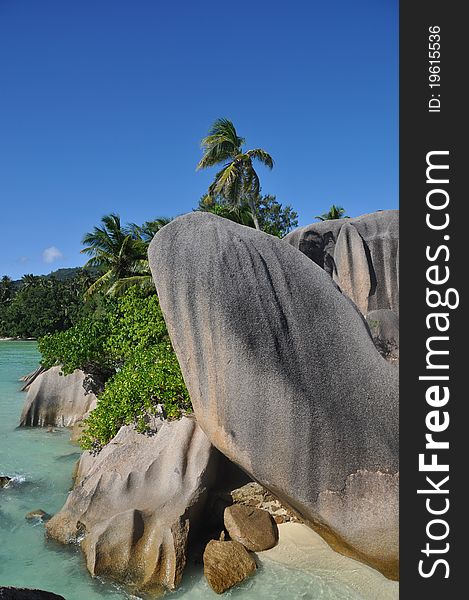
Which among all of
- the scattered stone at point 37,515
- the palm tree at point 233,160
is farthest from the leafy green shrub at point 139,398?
the palm tree at point 233,160

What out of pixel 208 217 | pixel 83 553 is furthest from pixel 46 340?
pixel 208 217

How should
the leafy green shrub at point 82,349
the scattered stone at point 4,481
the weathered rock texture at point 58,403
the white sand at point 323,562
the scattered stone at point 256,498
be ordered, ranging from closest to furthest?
the white sand at point 323,562, the scattered stone at point 256,498, the scattered stone at point 4,481, the leafy green shrub at point 82,349, the weathered rock texture at point 58,403

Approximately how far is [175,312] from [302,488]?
65.5 inches

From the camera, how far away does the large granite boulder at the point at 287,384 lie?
11.5 feet

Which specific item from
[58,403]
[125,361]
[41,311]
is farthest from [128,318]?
[41,311]

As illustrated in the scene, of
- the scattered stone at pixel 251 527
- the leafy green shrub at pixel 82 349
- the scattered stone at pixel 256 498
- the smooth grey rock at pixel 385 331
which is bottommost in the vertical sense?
the scattered stone at pixel 251 527

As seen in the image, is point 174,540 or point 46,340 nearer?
point 174,540

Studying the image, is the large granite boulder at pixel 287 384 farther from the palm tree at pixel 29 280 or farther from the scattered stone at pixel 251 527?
the palm tree at pixel 29 280

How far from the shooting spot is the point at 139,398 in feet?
18.1

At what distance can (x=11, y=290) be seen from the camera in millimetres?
50562

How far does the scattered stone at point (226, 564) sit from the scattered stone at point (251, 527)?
0.12 meters

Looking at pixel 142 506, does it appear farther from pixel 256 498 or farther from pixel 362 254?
pixel 362 254

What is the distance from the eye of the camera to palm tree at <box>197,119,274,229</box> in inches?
659

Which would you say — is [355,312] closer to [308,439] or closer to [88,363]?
[308,439]
